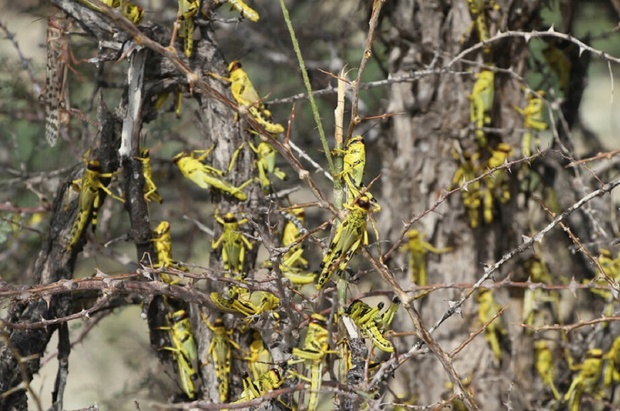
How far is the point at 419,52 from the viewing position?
4.75m

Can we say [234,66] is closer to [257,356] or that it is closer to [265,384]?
[257,356]

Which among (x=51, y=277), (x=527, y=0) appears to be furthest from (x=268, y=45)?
(x=51, y=277)

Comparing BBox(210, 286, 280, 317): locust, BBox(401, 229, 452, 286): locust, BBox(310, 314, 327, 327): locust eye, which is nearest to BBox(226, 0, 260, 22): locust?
BBox(210, 286, 280, 317): locust

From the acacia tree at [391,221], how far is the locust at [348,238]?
16mm

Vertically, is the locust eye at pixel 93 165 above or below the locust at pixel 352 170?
above

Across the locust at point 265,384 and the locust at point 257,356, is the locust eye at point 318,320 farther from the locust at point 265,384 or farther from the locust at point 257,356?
the locust at point 257,356

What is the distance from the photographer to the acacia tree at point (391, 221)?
2721mm

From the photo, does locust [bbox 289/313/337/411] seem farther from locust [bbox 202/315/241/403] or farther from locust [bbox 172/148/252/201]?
locust [bbox 172/148/252/201]

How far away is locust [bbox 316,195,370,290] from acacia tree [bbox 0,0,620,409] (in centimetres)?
2

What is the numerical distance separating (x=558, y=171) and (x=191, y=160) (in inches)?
95.5

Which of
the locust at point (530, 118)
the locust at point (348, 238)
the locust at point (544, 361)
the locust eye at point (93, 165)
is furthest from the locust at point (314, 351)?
the locust at point (544, 361)

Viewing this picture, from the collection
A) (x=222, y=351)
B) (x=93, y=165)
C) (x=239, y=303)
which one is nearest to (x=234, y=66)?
(x=93, y=165)

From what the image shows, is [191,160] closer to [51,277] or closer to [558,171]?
[51,277]

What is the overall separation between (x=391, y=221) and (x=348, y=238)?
265 centimetres
